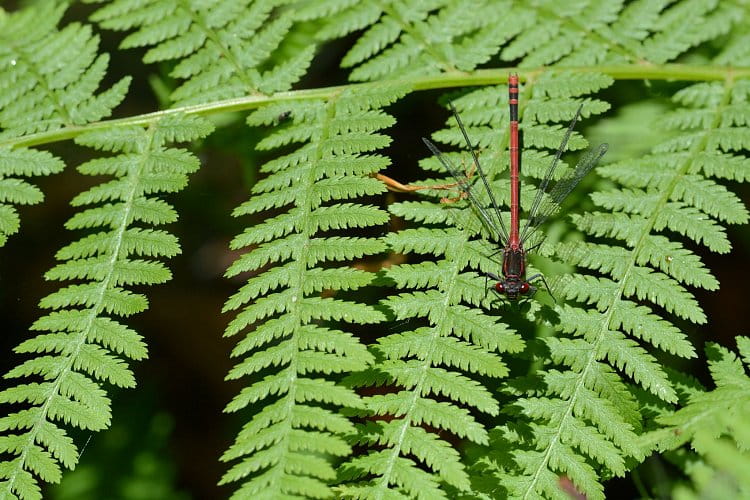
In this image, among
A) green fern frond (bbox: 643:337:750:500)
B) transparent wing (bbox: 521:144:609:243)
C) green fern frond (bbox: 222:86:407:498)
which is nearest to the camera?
green fern frond (bbox: 643:337:750:500)

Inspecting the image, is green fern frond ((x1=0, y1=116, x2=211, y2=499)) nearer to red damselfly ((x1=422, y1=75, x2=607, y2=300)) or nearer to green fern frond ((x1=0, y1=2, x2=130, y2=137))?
green fern frond ((x1=0, y1=2, x2=130, y2=137))

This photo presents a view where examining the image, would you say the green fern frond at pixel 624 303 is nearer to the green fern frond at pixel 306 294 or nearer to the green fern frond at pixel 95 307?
the green fern frond at pixel 306 294

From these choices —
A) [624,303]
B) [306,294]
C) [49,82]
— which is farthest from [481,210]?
[49,82]

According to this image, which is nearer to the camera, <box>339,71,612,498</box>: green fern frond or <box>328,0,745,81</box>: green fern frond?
<box>339,71,612,498</box>: green fern frond

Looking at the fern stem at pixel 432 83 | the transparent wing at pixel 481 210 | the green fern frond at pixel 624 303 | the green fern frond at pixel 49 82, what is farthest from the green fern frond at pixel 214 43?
the green fern frond at pixel 624 303

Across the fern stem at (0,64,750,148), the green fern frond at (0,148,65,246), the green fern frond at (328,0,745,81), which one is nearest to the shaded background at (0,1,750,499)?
the fern stem at (0,64,750,148)

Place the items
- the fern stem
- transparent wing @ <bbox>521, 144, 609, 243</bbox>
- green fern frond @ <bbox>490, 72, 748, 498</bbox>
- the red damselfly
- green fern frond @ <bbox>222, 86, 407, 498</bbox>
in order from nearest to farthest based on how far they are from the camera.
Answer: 1. green fern frond @ <bbox>222, 86, 407, 498</bbox>
2. green fern frond @ <bbox>490, 72, 748, 498</bbox>
3. the red damselfly
4. transparent wing @ <bbox>521, 144, 609, 243</bbox>
5. the fern stem

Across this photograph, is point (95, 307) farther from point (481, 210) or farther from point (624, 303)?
point (624, 303)
